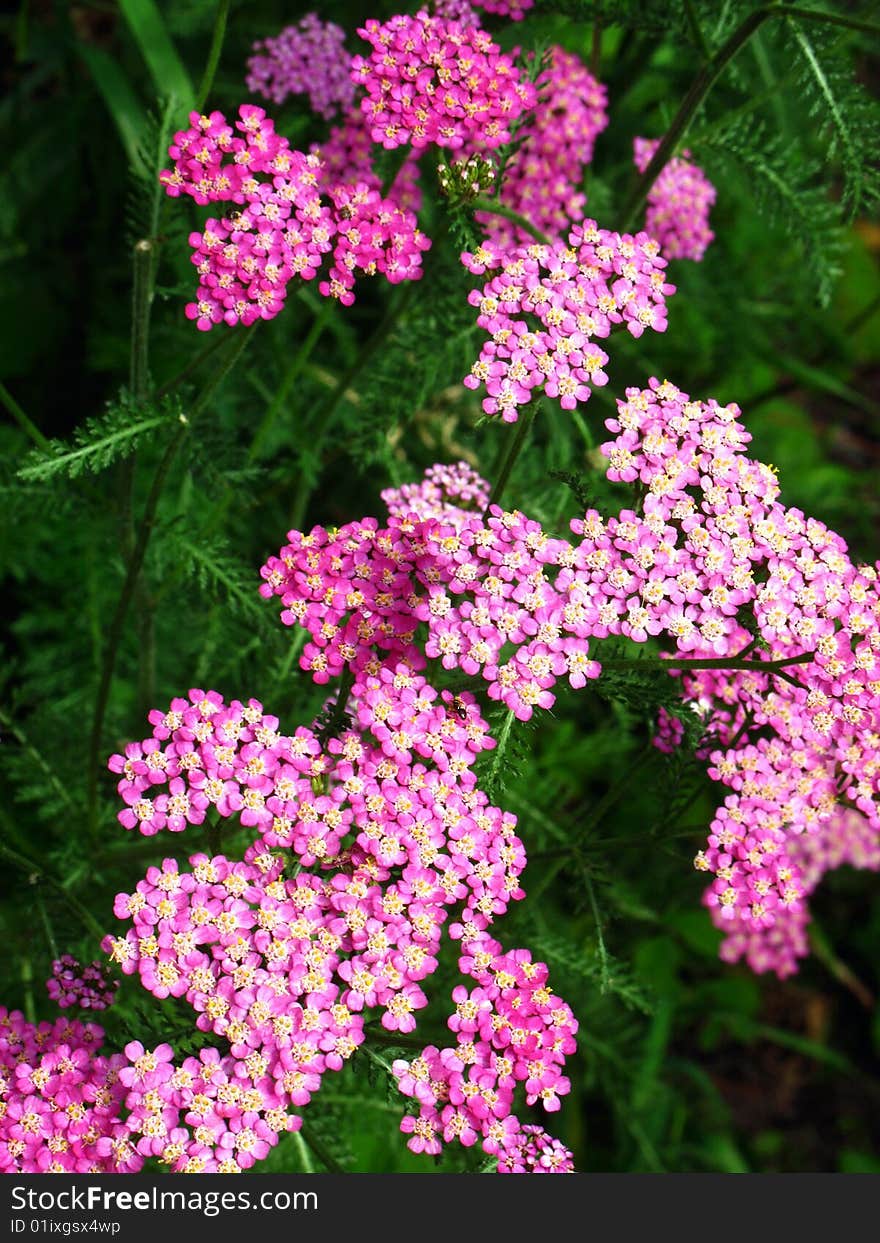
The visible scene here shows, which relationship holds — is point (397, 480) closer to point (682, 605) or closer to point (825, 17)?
point (682, 605)

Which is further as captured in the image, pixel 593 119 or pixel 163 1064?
pixel 593 119

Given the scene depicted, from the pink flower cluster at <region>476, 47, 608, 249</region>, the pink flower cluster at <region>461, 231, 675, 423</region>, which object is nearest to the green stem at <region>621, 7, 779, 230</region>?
the pink flower cluster at <region>476, 47, 608, 249</region>

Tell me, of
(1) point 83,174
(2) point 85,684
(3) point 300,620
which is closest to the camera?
(3) point 300,620

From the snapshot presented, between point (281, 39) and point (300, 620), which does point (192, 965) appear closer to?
point (300, 620)

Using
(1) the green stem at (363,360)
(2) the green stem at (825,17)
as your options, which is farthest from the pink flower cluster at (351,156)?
(2) the green stem at (825,17)

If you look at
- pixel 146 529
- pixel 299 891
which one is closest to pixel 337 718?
pixel 299 891

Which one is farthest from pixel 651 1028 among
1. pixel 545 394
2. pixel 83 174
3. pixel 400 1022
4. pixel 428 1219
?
pixel 83 174
